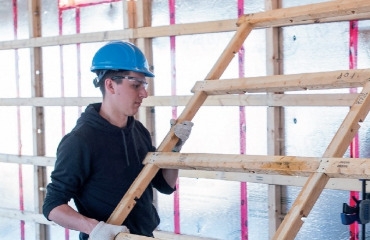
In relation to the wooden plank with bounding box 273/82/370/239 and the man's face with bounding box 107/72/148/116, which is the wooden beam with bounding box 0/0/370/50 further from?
the man's face with bounding box 107/72/148/116

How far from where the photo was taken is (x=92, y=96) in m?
4.80

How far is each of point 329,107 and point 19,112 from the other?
9.57ft

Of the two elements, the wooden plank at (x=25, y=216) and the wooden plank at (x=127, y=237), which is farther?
the wooden plank at (x=25, y=216)

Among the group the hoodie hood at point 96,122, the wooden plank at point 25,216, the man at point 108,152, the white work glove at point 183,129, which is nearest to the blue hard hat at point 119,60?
the man at point 108,152

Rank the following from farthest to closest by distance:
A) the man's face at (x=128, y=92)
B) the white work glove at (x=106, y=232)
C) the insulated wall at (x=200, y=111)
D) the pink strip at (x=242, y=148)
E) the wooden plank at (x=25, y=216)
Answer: the wooden plank at (x=25, y=216)
the pink strip at (x=242, y=148)
the insulated wall at (x=200, y=111)
the man's face at (x=128, y=92)
the white work glove at (x=106, y=232)

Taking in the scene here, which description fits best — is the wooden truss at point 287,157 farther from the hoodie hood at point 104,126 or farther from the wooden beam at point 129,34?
the wooden beam at point 129,34

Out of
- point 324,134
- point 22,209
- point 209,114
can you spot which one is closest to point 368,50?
point 324,134

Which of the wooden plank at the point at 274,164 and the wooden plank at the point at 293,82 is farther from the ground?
the wooden plank at the point at 293,82

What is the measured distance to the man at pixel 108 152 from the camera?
2.50 meters

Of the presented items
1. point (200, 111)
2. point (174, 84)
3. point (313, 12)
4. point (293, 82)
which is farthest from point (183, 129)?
point (174, 84)

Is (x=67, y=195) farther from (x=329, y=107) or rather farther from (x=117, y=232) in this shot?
(x=329, y=107)

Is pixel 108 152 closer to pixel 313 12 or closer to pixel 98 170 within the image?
pixel 98 170

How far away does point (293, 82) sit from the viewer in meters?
2.31

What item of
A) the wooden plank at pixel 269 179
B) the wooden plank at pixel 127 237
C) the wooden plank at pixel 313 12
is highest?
the wooden plank at pixel 313 12
